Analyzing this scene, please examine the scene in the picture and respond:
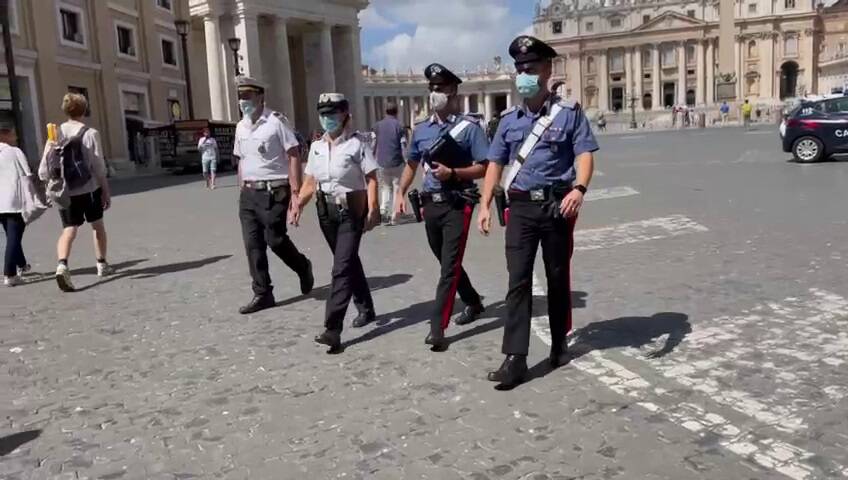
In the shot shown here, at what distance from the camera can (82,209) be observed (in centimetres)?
771

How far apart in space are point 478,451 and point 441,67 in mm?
2682

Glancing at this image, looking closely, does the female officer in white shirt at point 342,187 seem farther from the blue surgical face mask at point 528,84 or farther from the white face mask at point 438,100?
the blue surgical face mask at point 528,84

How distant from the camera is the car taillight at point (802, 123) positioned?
58.9 ft

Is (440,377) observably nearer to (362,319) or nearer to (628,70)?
(362,319)

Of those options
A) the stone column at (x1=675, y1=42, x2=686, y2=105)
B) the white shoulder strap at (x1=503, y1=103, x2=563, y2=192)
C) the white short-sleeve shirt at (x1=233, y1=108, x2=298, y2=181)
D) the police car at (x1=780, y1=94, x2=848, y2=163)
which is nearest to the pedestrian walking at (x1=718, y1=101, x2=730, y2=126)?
the police car at (x1=780, y1=94, x2=848, y2=163)

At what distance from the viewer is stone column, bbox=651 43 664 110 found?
120m

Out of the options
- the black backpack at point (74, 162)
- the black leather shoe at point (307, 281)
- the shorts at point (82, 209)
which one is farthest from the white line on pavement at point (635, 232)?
the black backpack at point (74, 162)

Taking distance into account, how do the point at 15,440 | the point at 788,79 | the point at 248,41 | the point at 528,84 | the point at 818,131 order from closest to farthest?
the point at 15,440 < the point at 528,84 < the point at 818,131 < the point at 248,41 < the point at 788,79

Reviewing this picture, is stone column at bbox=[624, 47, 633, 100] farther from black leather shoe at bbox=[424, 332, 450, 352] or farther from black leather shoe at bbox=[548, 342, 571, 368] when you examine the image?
black leather shoe at bbox=[548, 342, 571, 368]

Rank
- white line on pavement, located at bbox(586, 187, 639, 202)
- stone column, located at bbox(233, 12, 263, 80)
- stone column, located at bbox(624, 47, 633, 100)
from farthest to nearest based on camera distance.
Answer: stone column, located at bbox(624, 47, 633, 100)
stone column, located at bbox(233, 12, 263, 80)
white line on pavement, located at bbox(586, 187, 639, 202)

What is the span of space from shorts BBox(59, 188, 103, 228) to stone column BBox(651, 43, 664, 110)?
4737 inches

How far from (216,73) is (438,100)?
1712 inches

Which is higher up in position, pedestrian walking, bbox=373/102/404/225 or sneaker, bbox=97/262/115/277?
pedestrian walking, bbox=373/102/404/225

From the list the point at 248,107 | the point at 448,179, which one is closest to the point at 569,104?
the point at 448,179
